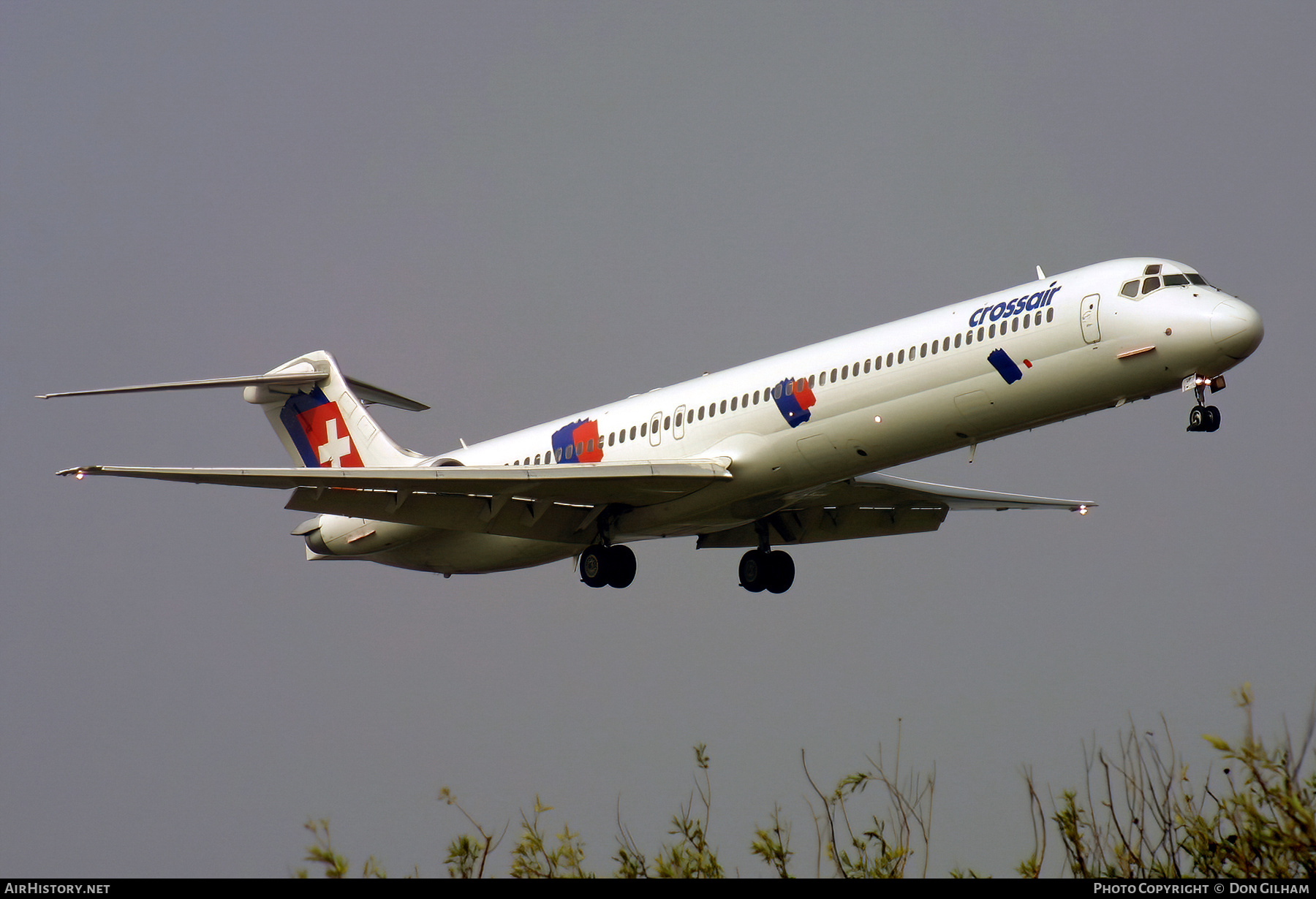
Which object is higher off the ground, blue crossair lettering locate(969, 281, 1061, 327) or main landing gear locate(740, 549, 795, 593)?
blue crossair lettering locate(969, 281, 1061, 327)

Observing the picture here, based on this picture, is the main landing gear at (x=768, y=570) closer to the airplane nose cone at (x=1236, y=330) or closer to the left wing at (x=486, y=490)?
the left wing at (x=486, y=490)

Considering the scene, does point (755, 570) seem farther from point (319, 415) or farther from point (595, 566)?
point (319, 415)

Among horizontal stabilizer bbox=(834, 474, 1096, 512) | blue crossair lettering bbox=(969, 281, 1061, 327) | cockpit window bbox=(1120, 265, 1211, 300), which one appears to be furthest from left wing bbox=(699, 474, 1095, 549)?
cockpit window bbox=(1120, 265, 1211, 300)

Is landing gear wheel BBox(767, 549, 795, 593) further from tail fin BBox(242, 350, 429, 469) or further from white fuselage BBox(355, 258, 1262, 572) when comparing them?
tail fin BBox(242, 350, 429, 469)

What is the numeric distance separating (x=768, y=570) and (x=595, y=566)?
13.5ft

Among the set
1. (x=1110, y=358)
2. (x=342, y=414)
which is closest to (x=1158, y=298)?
(x=1110, y=358)

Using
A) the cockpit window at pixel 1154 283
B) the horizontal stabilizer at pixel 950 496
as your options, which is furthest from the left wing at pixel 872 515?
the cockpit window at pixel 1154 283

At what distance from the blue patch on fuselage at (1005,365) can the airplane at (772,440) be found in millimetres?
23

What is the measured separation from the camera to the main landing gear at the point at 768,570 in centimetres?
2897

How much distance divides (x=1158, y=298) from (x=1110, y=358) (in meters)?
1.04

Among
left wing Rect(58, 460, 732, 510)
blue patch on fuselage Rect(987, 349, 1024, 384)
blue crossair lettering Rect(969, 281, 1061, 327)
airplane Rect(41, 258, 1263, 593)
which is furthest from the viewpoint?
left wing Rect(58, 460, 732, 510)

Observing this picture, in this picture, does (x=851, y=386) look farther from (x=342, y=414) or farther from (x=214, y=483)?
(x=342, y=414)

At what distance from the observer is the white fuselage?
2070cm

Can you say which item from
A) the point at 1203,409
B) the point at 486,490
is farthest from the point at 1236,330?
the point at 486,490
